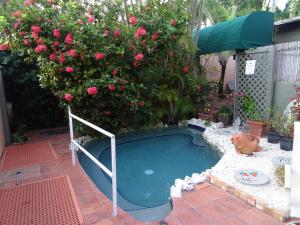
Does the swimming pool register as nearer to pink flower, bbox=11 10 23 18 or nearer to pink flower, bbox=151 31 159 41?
pink flower, bbox=151 31 159 41

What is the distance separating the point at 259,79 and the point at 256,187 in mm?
4447

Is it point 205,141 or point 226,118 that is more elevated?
point 226,118

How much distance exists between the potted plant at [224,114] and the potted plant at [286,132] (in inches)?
81.8

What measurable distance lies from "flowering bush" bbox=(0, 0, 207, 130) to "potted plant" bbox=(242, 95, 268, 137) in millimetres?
2071

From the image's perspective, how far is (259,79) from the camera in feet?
23.2

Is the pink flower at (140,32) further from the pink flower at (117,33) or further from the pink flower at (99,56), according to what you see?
the pink flower at (99,56)

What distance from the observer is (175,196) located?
360 cm

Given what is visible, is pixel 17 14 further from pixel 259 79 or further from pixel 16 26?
pixel 259 79

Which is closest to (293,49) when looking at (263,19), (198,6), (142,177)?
(263,19)

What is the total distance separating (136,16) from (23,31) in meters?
3.35

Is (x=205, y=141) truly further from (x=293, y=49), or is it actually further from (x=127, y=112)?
(x=293, y=49)

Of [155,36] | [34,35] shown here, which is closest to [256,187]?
[155,36]

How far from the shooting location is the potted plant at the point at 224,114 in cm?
786

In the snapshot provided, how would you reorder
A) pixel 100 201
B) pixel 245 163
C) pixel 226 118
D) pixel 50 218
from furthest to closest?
pixel 226 118, pixel 245 163, pixel 100 201, pixel 50 218
